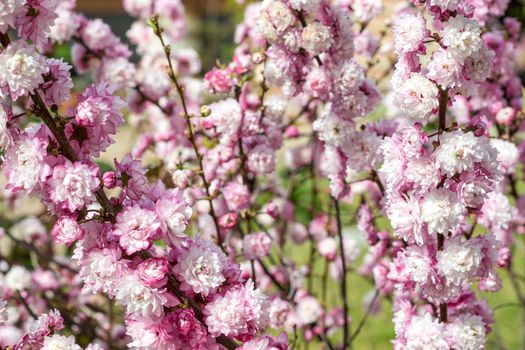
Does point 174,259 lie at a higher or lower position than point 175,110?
lower

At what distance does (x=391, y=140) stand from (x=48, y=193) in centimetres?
50

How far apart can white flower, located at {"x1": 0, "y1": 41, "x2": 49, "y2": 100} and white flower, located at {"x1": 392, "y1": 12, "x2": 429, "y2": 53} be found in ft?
1.73

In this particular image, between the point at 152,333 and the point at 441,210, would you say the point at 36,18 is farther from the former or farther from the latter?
the point at 441,210

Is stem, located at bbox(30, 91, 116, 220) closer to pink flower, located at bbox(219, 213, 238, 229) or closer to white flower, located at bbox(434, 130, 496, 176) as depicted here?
white flower, located at bbox(434, 130, 496, 176)

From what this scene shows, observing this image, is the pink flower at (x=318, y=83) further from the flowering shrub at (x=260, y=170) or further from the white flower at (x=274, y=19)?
the white flower at (x=274, y=19)

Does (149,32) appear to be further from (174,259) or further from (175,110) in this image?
(174,259)

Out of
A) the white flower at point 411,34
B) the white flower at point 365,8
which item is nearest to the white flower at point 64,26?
the white flower at point 365,8

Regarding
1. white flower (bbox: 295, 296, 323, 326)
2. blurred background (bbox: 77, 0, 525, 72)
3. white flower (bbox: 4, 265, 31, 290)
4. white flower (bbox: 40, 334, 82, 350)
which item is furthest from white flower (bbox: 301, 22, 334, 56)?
blurred background (bbox: 77, 0, 525, 72)

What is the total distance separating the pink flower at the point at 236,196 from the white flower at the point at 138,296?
691 mm

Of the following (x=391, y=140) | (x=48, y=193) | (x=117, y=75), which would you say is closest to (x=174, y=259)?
(x=48, y=193)

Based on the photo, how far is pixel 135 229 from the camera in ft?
3.27

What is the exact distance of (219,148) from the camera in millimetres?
1716

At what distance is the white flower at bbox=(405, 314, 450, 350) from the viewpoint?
122 cm

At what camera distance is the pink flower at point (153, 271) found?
3.26 feet
